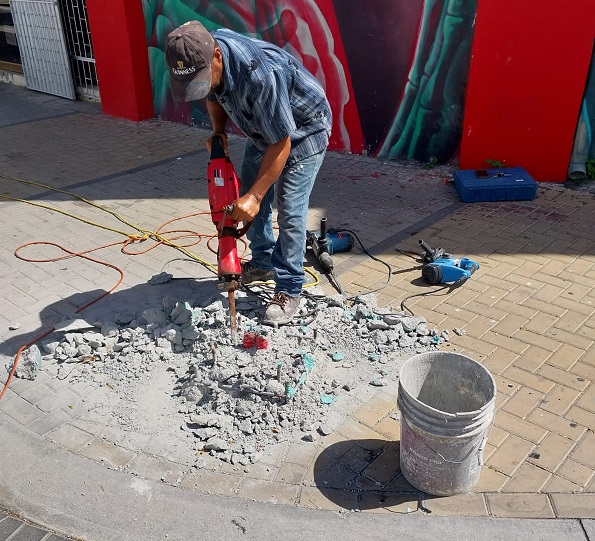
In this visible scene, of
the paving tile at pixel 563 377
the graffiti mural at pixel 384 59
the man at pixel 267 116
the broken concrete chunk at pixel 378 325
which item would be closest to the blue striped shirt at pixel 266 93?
the man at pixel 267 116

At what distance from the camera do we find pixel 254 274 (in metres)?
4.73

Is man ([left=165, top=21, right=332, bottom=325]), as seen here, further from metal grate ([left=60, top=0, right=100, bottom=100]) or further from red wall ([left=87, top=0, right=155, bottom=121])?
metal grate ([left=60, top=0, right=100, bottom=100])

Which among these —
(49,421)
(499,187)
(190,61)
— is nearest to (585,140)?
(499,187)

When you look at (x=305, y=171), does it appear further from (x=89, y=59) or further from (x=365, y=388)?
(x=89, y=59)

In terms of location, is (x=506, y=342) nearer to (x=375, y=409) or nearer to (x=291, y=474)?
(x=375, y=409)

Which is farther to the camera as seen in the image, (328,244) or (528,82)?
(528,82)

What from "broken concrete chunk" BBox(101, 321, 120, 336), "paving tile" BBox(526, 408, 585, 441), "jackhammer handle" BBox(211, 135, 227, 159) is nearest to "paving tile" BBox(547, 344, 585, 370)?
"paving tile" BBox(526, 408, 585, 441)

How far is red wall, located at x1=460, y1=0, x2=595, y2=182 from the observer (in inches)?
235

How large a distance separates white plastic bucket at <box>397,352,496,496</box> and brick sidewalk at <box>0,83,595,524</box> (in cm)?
12

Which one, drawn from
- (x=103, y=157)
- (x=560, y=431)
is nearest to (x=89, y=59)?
(x=103, y=157)

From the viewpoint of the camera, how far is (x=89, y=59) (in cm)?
1077

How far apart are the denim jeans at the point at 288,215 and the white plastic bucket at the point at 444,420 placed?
4.75 ft

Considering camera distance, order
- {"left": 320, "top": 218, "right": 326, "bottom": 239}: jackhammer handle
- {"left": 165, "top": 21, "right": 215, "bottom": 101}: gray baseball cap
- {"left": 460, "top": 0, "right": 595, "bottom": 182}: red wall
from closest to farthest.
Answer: {"left": 165, "top": 21, "right": 215, "bottom": 101}: gray baseball cap → {"left": 320, "top": 218, "right": 326, "bottom": 239}: jackhammer handle → {"left": 460, "top": 0, "right": 595, "bottom": 182}: red wall

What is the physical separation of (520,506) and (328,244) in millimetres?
2780
